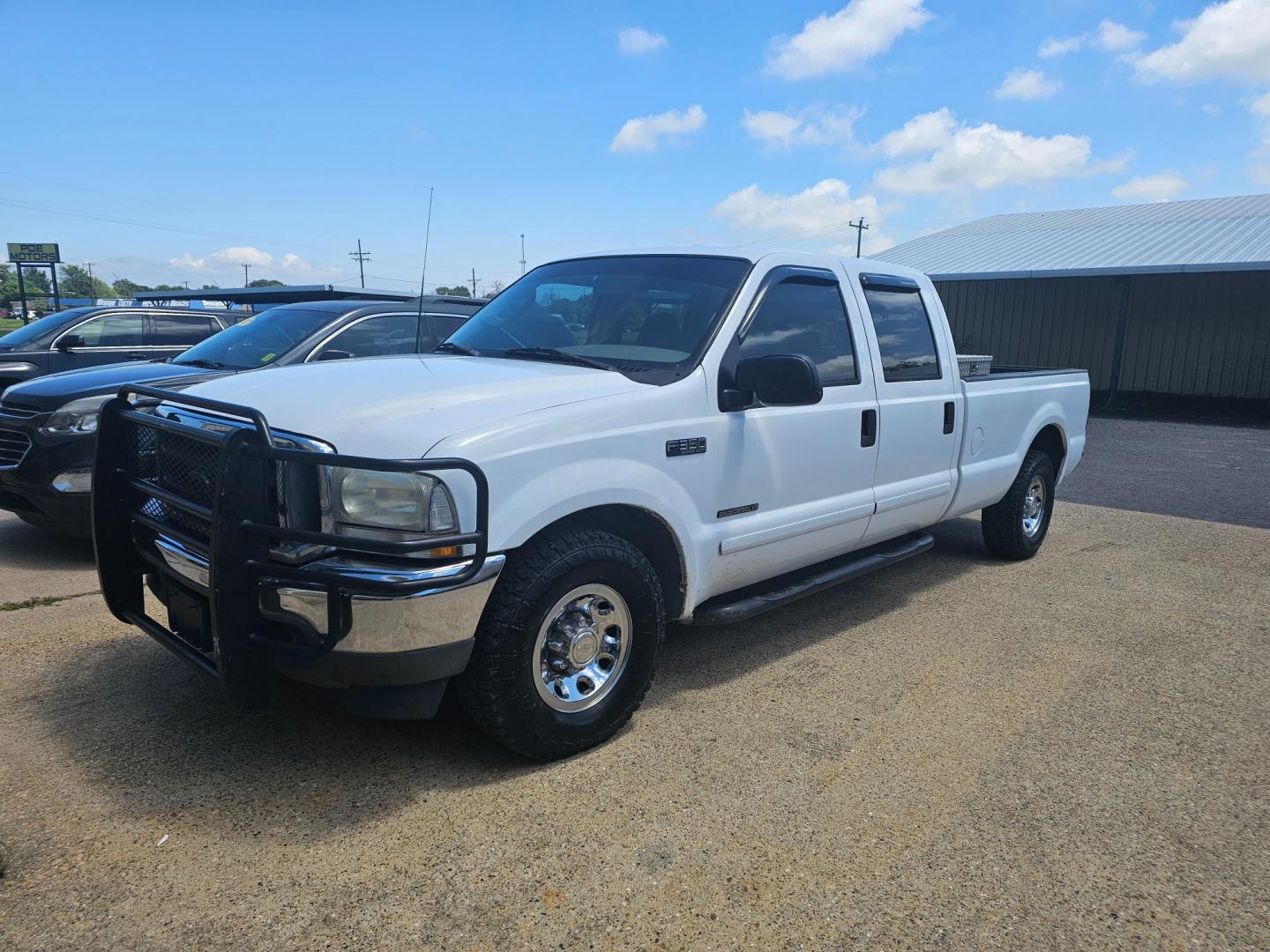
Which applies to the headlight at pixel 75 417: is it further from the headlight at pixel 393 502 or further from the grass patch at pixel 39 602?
the headlight at pixel 393 502

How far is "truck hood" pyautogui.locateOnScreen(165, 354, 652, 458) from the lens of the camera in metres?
2.76

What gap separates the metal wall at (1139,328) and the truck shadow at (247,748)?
18.4 m

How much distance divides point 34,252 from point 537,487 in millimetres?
73523

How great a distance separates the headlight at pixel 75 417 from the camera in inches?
215

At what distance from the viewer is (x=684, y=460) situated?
346 cm

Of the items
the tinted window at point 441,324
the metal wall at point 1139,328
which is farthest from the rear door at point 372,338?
the metal wall at point 1139,328

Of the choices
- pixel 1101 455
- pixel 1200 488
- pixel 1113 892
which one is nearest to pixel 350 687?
pixel 1113 892

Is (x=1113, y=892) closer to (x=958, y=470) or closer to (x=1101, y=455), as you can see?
(x=958, y=470)

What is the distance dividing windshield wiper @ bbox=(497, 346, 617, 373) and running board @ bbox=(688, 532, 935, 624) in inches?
45.2

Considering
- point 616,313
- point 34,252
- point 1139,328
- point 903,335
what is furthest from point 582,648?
point 34,252

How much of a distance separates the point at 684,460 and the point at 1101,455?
10710 millimetres

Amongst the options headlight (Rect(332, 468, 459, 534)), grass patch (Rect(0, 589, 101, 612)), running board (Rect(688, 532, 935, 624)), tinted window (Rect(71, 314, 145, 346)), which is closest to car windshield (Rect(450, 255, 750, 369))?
running board (Rect(688, 532, 935, 624))

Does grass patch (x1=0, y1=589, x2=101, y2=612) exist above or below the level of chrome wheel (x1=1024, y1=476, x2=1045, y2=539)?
below

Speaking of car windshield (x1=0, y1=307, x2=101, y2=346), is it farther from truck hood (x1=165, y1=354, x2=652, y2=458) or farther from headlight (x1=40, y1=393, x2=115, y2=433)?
truck hood (x1=165, y1=354, x2=652, y2=458)
